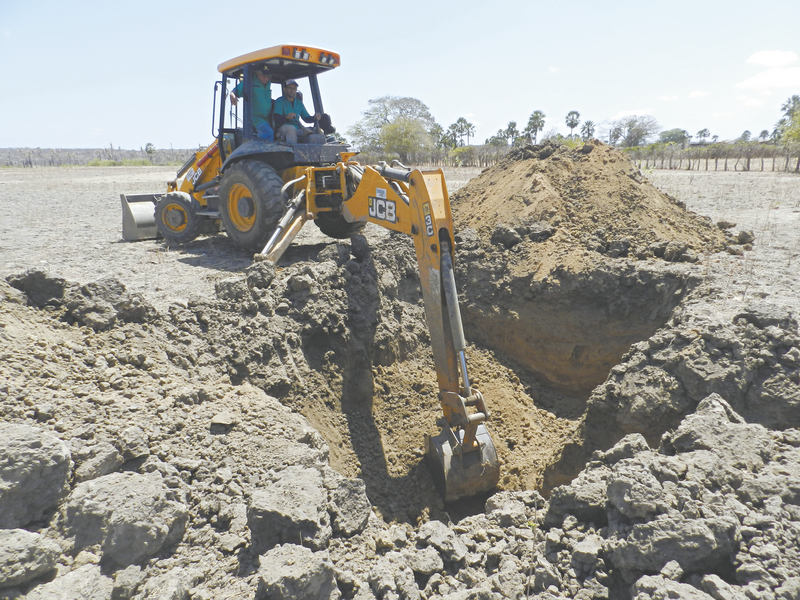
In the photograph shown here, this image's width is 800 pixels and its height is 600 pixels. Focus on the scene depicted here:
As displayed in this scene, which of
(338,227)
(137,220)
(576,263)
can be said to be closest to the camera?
(576,263)

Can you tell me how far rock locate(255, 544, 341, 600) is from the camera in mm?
1999

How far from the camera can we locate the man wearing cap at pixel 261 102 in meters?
6.60

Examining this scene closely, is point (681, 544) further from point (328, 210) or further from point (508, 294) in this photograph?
point (328, 210)

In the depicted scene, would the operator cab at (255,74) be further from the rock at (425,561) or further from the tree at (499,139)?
the tree at (499,139)

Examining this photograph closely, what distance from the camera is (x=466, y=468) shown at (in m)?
3.80

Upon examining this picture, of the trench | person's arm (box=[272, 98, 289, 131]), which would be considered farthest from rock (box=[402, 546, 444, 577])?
person's arm (box=[272, 98, 289, 131])

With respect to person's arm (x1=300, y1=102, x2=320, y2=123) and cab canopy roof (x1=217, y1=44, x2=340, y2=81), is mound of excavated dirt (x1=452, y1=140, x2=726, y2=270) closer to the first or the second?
person's arm (x1=300, y1=102, x2=320, y2=123)

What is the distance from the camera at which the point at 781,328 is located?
3.47 meters

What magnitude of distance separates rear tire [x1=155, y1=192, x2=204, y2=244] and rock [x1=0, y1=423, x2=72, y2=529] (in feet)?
19.5

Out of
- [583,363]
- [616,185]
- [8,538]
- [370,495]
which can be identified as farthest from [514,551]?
[616,185]

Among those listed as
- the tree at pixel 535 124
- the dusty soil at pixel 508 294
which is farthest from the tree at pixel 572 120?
the dusty soil at pixel 508 294

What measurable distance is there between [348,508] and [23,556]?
4.75 feet

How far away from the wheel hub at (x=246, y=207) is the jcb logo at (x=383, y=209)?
2359 mm

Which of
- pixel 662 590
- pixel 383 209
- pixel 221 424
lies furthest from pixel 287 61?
pixel 662 590
